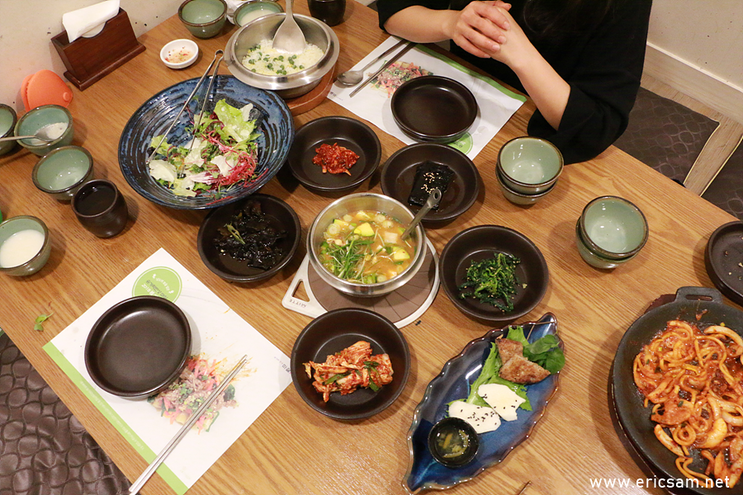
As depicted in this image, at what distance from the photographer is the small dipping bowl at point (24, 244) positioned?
1811mm

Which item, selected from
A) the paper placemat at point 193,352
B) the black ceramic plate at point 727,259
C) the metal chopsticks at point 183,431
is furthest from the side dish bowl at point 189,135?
the black ceramic plate at point 727,259

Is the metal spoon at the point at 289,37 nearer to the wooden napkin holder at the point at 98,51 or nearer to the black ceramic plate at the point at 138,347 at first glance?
the wooden napkin holder at the point at 98,51

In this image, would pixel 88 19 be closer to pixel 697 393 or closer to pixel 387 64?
pixel 387 64

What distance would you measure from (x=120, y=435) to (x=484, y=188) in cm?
172

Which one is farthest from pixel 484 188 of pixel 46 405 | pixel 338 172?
pixel 46 405

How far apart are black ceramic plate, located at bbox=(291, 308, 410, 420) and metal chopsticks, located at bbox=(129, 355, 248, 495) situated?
10.1 inches

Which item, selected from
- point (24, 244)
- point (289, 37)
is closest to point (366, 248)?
point (289, 37)

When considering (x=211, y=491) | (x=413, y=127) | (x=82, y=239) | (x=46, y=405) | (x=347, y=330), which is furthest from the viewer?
(x=46, y=405)

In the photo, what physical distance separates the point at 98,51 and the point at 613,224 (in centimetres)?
258

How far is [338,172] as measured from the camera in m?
2.09

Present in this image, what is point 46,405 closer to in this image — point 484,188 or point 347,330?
point 347,330

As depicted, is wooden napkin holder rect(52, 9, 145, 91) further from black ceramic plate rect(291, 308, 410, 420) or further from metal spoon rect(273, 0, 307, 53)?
black ceramic plate rect(291, 308, 410, 420)

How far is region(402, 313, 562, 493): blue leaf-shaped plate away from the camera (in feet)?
4.75

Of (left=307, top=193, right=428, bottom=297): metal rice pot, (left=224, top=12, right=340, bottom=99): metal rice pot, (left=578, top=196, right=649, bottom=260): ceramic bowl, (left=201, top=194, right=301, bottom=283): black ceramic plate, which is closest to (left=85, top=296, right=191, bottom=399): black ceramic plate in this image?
(left=201, top=194, right=301, bottom=283): black ceramic plate
